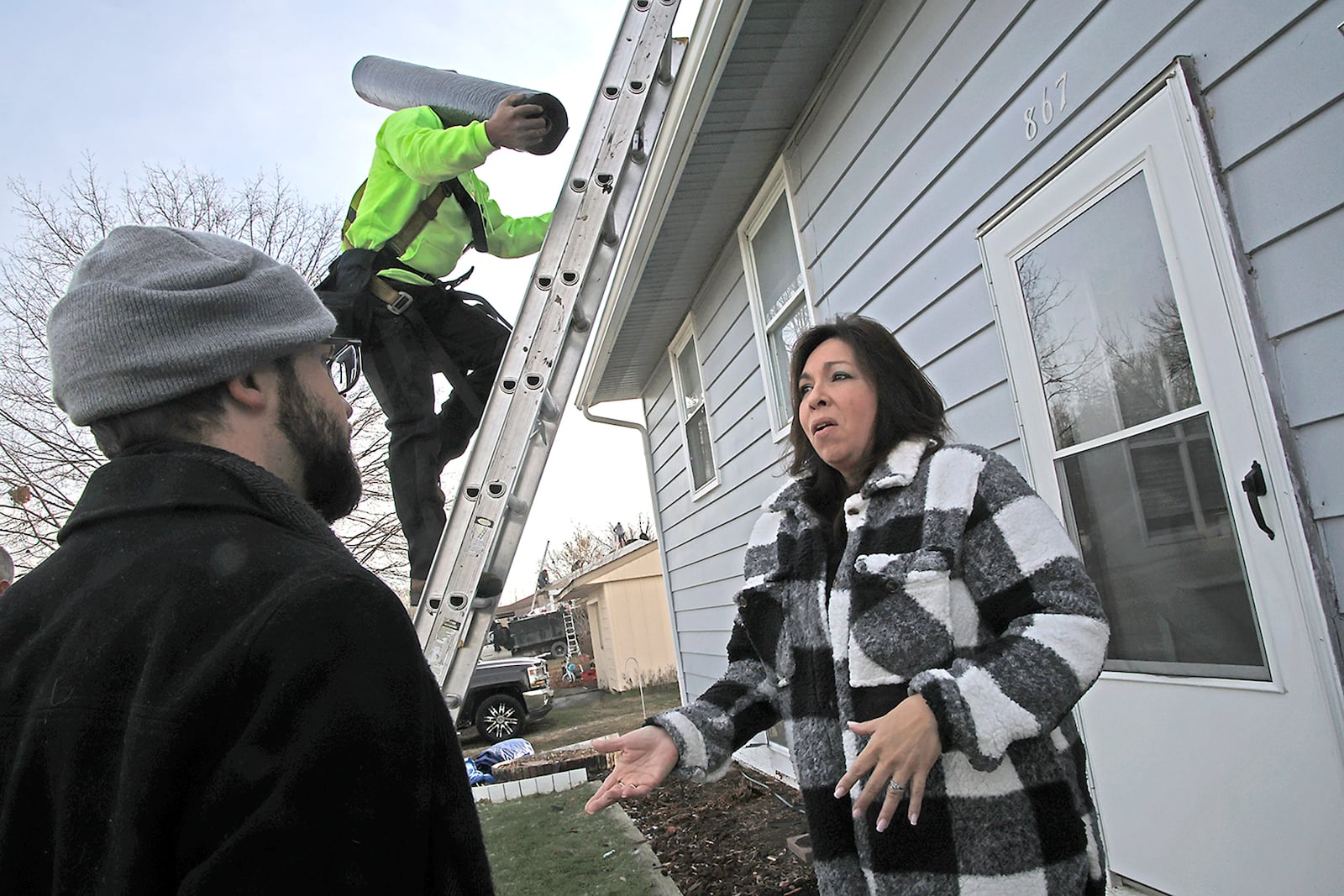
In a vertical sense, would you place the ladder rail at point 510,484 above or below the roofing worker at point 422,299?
below

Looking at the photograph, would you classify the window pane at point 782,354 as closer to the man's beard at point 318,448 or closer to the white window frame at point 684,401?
the white window frame at point 684,401

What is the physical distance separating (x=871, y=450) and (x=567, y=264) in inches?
57.0

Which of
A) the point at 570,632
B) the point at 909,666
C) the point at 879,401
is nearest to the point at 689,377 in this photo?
the point at 879,401

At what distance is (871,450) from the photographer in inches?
71.9

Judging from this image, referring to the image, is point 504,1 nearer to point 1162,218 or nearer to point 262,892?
point 1162,218

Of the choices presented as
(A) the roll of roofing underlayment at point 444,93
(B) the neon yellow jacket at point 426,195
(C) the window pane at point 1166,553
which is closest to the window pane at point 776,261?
(B) the neon yellow jacket at point 426,195

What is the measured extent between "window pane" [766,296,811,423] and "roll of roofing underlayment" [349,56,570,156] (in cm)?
258

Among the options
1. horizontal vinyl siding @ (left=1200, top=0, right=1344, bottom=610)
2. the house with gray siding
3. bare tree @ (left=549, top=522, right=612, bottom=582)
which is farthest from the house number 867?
bare tree @ (left=549, top=522, right=612, bottom=582)

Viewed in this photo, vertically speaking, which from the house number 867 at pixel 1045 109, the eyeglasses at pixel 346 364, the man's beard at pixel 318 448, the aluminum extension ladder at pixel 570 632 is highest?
the house number 867 at pixel 1045 109

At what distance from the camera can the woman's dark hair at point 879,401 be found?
1.82m

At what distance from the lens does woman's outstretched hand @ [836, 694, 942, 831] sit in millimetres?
1356

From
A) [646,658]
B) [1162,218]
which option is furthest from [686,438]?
[646,658]

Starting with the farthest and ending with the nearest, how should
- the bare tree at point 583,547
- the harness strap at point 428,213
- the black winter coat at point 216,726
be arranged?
the bare tree at point 583,547, the harness strap at point 428,213, the black winter coat at point 216,726

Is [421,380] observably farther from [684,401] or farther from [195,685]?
[684,401]
